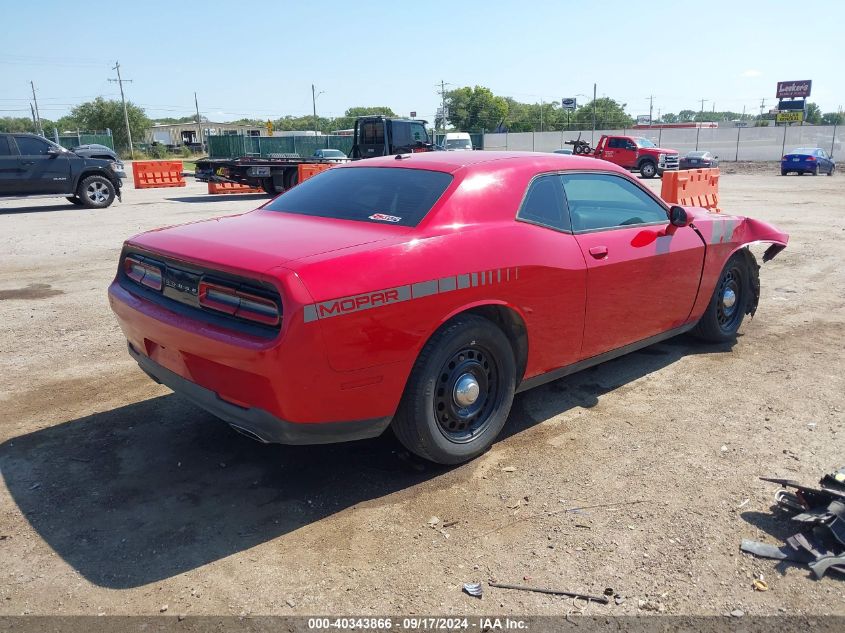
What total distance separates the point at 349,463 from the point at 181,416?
1262 mm

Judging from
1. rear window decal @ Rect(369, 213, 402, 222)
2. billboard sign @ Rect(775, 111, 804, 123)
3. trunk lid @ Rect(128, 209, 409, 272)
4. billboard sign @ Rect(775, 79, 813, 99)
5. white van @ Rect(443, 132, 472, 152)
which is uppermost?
billboard sign @ Rect(775, 79, 813, 99)

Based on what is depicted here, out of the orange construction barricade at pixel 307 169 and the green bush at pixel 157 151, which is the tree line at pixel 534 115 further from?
the orange construction barricade at pixel 307 169

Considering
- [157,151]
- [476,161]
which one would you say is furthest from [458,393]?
[157,151]

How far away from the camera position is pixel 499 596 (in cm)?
251

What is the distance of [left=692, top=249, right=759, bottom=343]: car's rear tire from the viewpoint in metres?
5.23

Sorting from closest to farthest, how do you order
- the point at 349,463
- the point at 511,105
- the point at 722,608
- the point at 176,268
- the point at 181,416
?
the point at 722,608
the point at 176,268
the point at 349,463
the point at 181,416
the point at 511,105

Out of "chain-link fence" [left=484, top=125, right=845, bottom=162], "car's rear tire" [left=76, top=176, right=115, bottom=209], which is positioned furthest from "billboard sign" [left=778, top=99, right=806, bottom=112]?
"car's rear tire" [left=76, top=176, right=115, bottom=209]

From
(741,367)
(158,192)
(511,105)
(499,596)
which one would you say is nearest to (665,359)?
(741,367)

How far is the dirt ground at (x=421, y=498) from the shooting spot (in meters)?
2.54

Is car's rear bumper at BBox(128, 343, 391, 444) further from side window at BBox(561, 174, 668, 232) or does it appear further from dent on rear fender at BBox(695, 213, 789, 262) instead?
dent on rear fender at BBox(695, 213, 789, 262)

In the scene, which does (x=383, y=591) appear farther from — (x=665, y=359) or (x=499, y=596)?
(x=665, y=359)

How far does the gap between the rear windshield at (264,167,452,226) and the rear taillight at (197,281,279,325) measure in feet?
2.88

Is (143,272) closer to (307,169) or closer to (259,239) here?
(259,239)

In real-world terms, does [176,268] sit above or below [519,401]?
above
